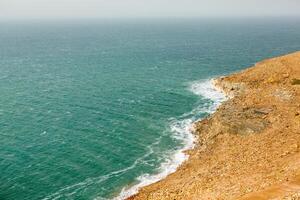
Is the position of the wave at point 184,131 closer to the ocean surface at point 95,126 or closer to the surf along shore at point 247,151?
the ocean surface at point 95,126

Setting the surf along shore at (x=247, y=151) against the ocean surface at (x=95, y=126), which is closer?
the surf along shore at (x=247, y=151)

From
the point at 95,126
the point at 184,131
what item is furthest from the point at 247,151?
the point at 95,126

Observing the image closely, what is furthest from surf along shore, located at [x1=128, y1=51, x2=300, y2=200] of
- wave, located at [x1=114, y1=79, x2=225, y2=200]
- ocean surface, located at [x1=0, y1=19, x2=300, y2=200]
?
ocean surface, located at [x1=0, y1=19, x2=300, y2=200]

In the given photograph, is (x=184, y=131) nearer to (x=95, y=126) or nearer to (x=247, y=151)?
(x=247, y=151)

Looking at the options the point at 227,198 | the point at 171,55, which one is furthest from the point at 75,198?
the point at 171,55

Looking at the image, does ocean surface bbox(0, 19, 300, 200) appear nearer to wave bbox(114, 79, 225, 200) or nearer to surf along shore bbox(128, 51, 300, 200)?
wave bbox(114, 79, 225, 200)

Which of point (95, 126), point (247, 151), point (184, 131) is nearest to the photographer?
point (247, 151)

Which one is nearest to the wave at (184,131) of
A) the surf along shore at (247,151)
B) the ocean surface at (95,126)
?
the ocean surface at (95,126)

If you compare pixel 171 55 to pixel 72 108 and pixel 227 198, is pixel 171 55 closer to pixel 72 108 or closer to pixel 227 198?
pixel 72 108
